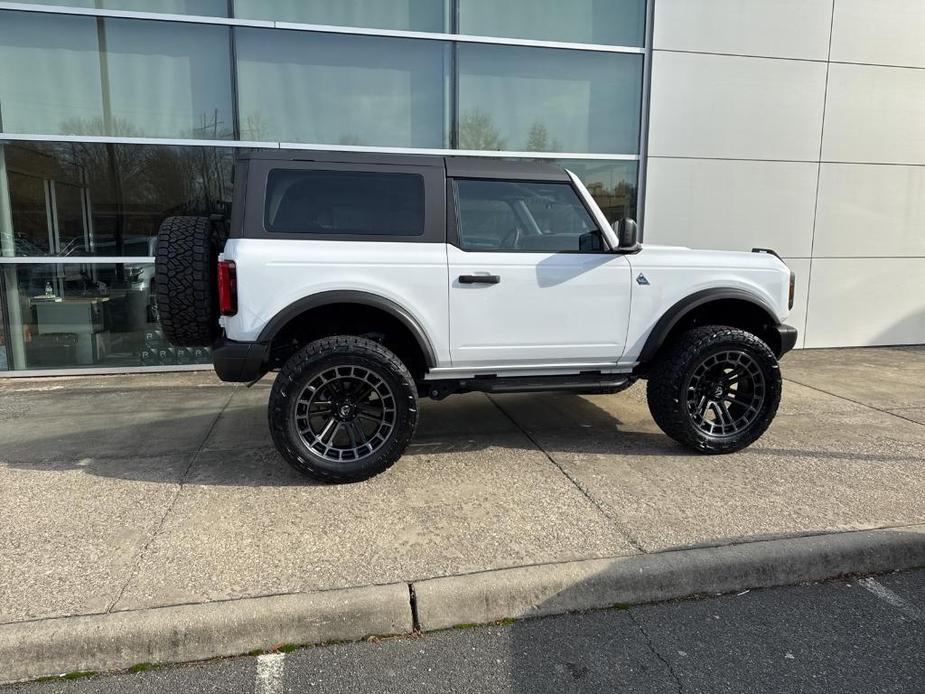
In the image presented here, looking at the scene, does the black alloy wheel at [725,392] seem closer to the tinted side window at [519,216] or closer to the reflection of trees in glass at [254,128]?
the tinted side window at [519,216]

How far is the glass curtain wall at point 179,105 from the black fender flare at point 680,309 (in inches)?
170

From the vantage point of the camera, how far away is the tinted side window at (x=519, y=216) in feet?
13.7

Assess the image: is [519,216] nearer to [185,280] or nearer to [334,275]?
[334,275]

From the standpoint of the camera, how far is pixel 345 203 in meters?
3.99

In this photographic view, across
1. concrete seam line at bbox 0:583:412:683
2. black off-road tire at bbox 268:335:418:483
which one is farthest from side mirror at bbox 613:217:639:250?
concrete seam line at bbox 0:583:412:683

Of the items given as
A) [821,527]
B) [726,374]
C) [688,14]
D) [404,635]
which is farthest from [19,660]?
[688,14]

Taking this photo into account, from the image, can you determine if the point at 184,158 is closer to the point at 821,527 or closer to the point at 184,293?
the point at 184,293

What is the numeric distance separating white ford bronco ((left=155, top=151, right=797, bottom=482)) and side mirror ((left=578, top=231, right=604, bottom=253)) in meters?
0.02

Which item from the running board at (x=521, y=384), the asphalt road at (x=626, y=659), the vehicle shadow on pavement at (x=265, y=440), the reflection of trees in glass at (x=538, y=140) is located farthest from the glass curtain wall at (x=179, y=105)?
the asphalt road at (x=626, y=659)

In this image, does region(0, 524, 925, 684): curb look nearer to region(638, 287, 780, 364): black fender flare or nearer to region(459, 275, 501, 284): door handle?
region(638, 287, 780, 364): black fender flare

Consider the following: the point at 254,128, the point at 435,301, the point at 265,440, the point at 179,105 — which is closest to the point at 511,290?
the point at 435,301

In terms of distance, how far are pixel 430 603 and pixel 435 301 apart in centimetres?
189

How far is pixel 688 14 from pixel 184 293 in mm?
7363

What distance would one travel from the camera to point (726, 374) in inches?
178
